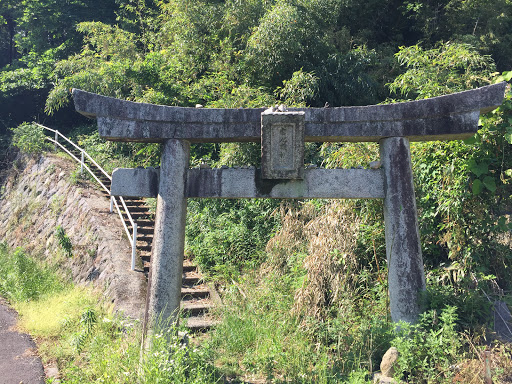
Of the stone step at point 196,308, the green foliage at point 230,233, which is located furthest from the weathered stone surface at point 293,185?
the green foliage at point 230,233

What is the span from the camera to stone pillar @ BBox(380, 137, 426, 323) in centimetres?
589

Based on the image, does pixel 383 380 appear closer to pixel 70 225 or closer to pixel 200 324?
pixel 200 324

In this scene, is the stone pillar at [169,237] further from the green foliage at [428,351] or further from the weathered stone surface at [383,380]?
the green foliage at [428,351]

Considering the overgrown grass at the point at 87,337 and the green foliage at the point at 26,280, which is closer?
the overgrown grass at the point at 87,337

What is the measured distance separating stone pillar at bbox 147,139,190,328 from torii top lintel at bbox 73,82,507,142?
0.30 metres

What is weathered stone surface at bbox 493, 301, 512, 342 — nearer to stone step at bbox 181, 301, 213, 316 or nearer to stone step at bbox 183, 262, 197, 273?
stone step at bbox 181, 301, 213, 316

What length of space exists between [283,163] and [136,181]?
6.42 feet

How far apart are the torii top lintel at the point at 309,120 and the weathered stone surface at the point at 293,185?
463 millimetres

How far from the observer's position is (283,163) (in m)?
6.02

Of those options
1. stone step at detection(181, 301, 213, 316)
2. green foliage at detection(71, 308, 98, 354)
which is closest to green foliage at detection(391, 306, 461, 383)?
stone step at detection(181, 301, 213, 316)

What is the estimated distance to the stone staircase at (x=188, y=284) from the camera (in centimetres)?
797

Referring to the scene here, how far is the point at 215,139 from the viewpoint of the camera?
243 inches

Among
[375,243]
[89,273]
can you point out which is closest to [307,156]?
[375,243]

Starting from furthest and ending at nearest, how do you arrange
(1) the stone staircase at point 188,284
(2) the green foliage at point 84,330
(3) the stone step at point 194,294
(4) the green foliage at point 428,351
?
(3) the stone step at point 194,294 → (1) the stone staircase at point 188,284 → (2) the green foliage at point 84,330 → (4) the green foliage at point 428,351
